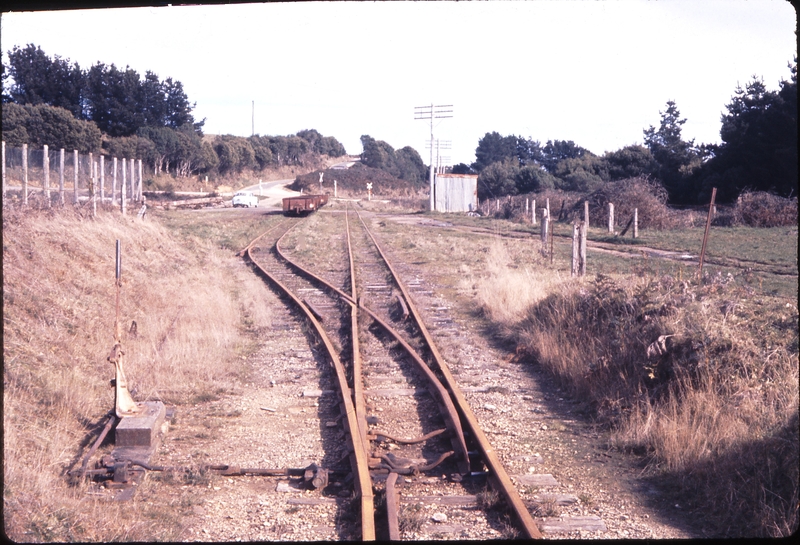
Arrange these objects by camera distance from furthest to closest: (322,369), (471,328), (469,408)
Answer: (471,328) → (322,369) → (469,408)

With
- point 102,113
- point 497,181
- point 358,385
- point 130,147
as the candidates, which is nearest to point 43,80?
point 102,113

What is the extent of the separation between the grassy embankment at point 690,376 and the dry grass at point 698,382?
11mm

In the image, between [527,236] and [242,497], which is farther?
[527,236]

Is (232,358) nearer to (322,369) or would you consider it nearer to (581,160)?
(322,369)

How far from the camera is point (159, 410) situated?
20.5ft

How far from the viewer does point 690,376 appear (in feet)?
21.1

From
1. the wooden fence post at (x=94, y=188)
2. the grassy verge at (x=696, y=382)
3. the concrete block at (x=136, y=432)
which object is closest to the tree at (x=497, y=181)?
the wooden fence post at (x=94, y=188)

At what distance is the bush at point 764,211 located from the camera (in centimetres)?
3045

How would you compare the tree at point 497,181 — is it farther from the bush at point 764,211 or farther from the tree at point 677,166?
the bush at point 764,211

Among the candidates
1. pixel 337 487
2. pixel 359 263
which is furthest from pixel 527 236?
pixel 337 487

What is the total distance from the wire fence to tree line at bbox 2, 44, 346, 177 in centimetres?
2944

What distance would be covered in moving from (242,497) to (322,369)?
346 cm

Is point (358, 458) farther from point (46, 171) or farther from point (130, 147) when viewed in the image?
point (130, 147)

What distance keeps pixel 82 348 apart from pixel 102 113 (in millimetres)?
56596
